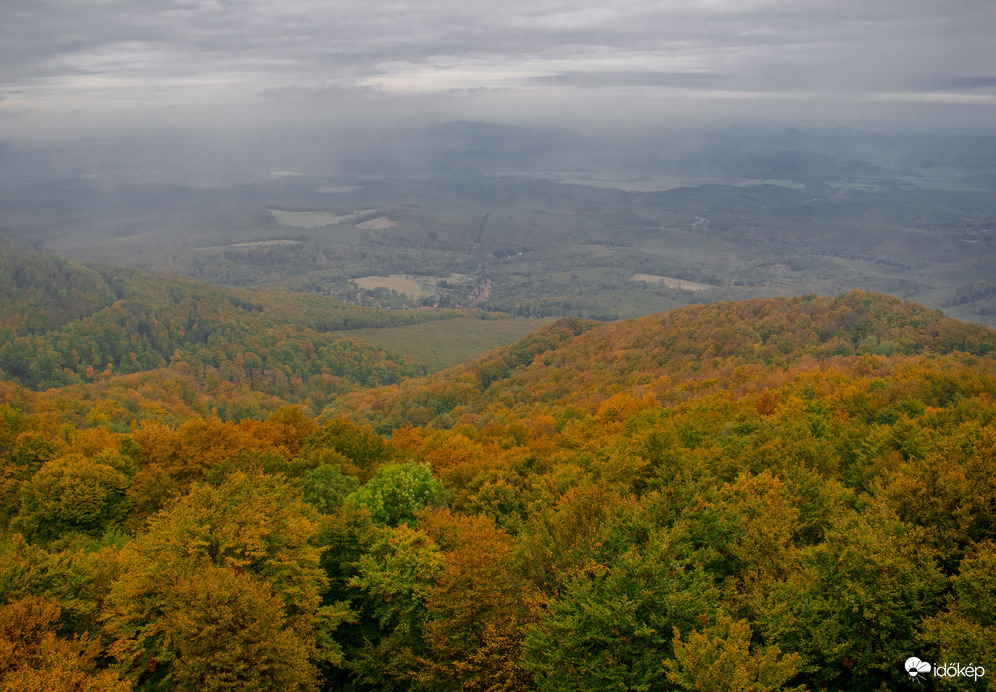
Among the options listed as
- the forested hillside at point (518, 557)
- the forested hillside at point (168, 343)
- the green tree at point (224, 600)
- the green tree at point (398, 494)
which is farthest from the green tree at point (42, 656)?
the forested hillside at point (168, 343)

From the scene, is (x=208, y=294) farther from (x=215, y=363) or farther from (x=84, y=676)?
(x=84, y=676)

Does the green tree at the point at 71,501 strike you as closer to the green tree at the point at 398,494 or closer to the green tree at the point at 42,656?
the green tree at the point at 398,494

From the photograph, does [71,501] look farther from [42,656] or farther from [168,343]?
[168,343]

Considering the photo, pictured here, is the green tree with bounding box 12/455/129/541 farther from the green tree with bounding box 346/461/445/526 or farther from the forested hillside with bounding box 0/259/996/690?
the green tree with bounding box 346/461/445/526

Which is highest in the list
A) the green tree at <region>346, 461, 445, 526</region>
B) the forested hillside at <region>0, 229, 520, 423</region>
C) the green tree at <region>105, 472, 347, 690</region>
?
the green tree at <region>105, 472, 347, 690</region>

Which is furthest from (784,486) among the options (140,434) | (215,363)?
(215,363)

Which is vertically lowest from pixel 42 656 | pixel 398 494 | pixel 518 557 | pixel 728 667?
pixel 398 494

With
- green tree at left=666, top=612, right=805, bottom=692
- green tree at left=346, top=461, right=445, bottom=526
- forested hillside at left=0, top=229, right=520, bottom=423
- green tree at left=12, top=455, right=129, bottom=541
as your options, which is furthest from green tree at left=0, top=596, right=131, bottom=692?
forested hillside at left=0, top=229, right=520, bottom=423

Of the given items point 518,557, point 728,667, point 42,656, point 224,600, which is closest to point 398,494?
point 518,557

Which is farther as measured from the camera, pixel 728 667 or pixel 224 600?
pixel 224 600
